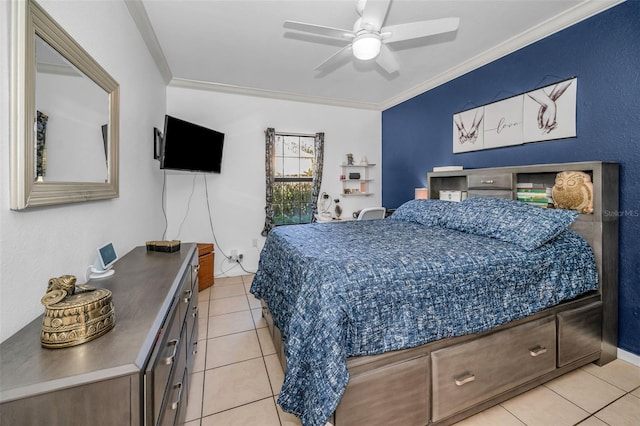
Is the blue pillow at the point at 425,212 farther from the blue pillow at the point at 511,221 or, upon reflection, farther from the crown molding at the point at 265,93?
the crown molding at the point at 265,93

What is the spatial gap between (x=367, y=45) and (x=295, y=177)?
2.64 meters

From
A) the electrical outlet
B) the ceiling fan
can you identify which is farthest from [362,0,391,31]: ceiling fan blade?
the electrical outlet

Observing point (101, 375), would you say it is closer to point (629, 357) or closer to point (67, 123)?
point (67, 123)

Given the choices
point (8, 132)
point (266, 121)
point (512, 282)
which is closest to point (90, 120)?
point (8, 132)

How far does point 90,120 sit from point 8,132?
655 mm

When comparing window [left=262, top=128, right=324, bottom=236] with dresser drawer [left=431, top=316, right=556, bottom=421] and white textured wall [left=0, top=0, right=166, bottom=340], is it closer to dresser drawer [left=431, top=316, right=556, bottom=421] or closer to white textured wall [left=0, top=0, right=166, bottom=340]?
white textured wall [left=0, top=0, right=166, bottom=340]

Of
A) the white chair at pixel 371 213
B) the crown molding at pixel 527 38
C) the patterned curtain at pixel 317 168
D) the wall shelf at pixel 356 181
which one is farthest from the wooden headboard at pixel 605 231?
the patterned curtain at pixel 317 168

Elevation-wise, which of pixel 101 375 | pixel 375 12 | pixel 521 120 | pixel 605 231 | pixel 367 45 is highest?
pixel 375 12

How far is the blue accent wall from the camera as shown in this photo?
79.6 inches

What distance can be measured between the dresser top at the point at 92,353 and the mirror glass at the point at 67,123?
518 millimetres

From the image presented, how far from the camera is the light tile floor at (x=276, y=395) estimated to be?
5.12 feet

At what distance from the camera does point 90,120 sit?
4.88 ft

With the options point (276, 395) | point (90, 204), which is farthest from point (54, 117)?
point (276, 395)

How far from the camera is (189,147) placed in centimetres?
309
